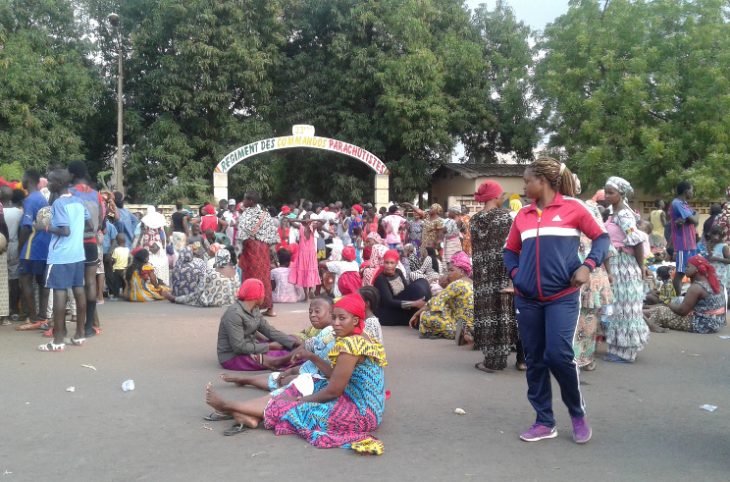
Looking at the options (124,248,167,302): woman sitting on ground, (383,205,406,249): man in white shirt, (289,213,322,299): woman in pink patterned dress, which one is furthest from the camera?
(383,205,406,249): man in white shirt

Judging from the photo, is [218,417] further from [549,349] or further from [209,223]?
[209,223]

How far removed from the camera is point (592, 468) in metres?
4.14

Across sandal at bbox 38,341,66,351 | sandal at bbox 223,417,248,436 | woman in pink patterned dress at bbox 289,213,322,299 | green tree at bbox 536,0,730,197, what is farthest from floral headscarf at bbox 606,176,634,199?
green tree at bbox 536,0,730,197

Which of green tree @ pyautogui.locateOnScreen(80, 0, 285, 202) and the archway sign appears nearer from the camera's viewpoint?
the archway sign

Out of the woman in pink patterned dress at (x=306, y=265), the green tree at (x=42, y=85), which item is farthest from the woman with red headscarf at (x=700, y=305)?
the green tree at (x=42, y=85)

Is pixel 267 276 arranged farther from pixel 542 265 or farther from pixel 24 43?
pixel 24 43

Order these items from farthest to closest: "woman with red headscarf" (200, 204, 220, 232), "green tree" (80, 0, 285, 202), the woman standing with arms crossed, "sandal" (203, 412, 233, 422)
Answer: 1. "green tree" (80, 0, 285, 202)
2. "woman with red headscarf" (200, 204, 220, 232)
3. the woman standing with arms crossed
4. "sandal" (203, 412, 233, 422)

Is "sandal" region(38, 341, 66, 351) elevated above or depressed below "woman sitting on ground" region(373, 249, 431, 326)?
below

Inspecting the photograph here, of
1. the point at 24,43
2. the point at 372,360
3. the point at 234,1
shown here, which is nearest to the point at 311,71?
the point at 234,1

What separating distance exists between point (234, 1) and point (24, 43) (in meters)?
7.17

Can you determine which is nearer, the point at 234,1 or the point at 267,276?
the point at 267,276

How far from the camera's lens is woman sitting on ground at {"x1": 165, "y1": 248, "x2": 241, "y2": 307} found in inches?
442

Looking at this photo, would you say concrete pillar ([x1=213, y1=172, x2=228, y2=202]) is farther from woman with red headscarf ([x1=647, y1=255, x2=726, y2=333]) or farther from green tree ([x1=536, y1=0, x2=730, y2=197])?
woman with red headscarf ([x1=647, y1=255, x2=726, y2=333])

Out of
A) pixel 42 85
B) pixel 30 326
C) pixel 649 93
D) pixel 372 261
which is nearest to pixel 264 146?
pixel 42 85
